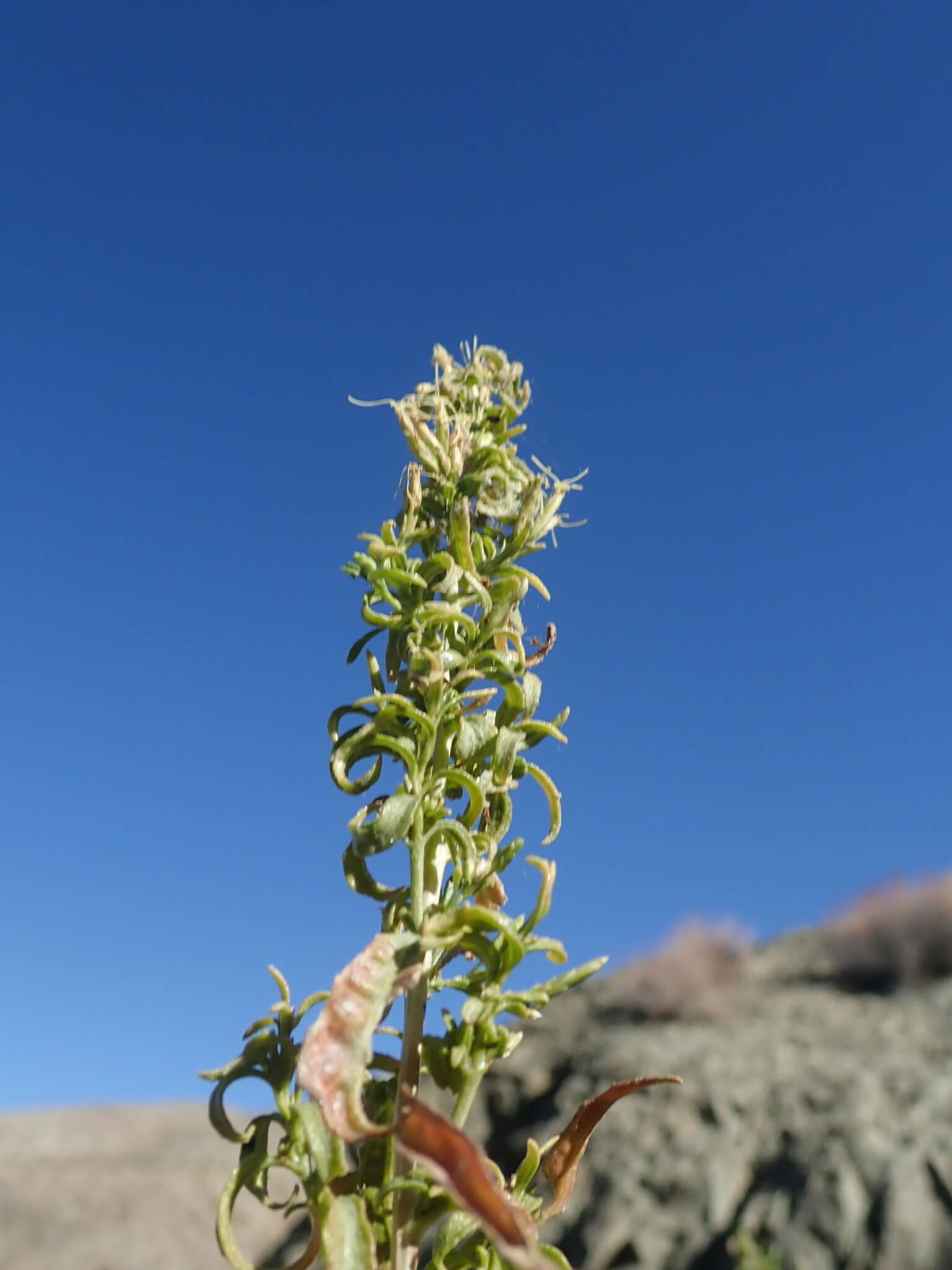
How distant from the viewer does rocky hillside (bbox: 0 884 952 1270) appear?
7953 millimetres

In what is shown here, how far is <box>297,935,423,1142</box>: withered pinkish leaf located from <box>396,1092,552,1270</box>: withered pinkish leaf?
48 mm

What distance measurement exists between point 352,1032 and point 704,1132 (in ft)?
30.7

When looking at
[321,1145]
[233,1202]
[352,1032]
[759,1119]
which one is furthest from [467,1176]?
[759,1119]

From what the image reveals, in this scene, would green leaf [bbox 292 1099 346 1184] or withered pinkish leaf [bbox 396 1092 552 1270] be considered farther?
green leaf [bbox 292 1099 346 1184]

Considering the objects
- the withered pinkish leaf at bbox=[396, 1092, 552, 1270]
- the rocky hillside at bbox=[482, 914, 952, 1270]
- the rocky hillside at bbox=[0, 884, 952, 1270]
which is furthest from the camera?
the rocky hillside at bbox=[0, 884, 952, 1270]

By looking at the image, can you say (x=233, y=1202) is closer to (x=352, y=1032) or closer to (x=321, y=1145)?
(x=321, y=1145)

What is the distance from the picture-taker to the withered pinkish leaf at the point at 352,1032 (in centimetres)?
122

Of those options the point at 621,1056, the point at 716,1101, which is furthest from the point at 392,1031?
the point at 621,1056

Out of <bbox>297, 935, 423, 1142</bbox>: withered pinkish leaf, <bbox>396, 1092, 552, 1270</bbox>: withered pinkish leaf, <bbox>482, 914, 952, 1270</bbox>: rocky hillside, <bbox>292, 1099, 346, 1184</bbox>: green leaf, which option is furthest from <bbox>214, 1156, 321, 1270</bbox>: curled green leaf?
<bbox>482, 914, 952, 1270</bbox>: rocky hillside

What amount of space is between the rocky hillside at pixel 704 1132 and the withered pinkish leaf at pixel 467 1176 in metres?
7.77

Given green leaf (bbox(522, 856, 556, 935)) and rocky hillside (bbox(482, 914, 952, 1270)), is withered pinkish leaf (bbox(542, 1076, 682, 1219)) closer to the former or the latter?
green leaf (bbox(522, 856, 556, 935))

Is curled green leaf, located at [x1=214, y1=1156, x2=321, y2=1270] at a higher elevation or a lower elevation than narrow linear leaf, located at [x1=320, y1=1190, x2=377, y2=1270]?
higher

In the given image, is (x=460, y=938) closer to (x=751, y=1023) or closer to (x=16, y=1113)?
(x=751, y=1023)

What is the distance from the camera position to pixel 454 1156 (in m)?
1.09
